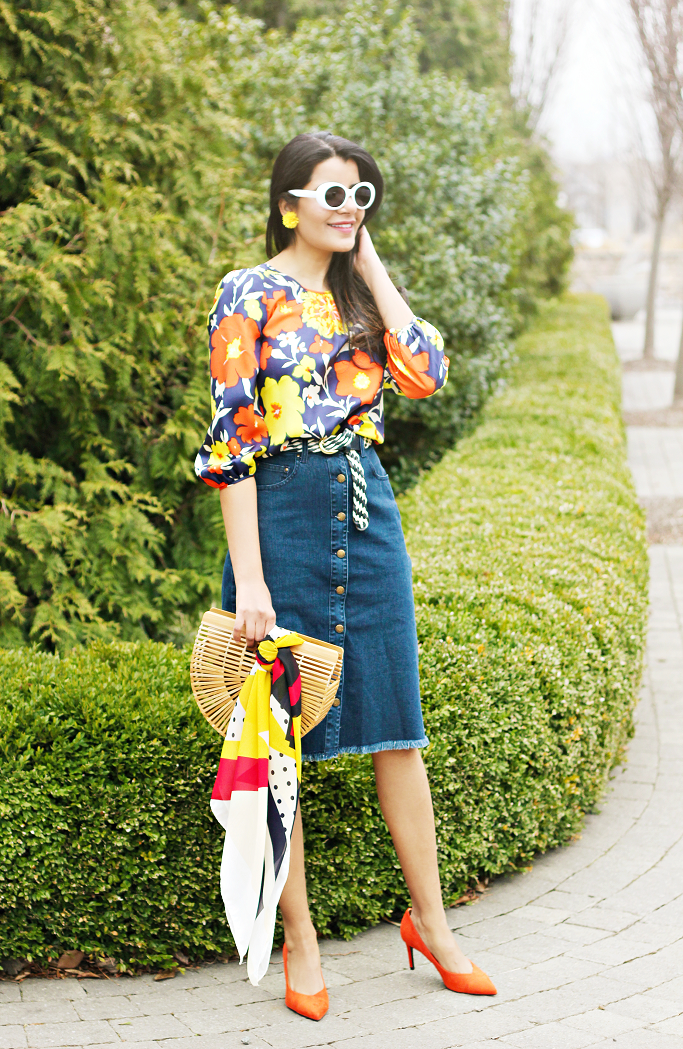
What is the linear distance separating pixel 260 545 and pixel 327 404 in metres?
0.37

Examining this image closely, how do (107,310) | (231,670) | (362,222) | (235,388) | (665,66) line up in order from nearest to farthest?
(235,388) < (231,670) < (362,222) < (107,310) < (665,66)

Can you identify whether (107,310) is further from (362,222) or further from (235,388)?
(235,388)

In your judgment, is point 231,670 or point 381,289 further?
point 381,289

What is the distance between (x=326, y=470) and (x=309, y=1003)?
1.36m

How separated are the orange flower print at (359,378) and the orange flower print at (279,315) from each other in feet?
0.47

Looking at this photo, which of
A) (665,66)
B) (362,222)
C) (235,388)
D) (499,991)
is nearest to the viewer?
(235,388)

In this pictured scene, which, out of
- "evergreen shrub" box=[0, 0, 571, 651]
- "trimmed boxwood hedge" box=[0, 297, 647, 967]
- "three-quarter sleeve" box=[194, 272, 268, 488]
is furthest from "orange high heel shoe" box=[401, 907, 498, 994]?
"evergreen shrub" box=[0, 0, 571, 651]

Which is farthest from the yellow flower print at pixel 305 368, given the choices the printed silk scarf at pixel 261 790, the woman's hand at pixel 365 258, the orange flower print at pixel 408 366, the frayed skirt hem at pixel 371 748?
the frayed skirt hem at pixel 371 748

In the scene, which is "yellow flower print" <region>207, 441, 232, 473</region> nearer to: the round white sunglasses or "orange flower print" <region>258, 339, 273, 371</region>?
"orange flower print" <region>258, 339, 273, 371</region>

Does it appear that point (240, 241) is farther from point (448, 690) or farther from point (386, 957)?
point (386, 957)

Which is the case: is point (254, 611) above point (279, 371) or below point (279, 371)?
below

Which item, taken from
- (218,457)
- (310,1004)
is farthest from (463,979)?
→ (218,457)

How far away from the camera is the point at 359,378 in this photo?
236cm

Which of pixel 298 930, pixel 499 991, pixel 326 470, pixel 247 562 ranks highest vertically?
pixel 326 470
